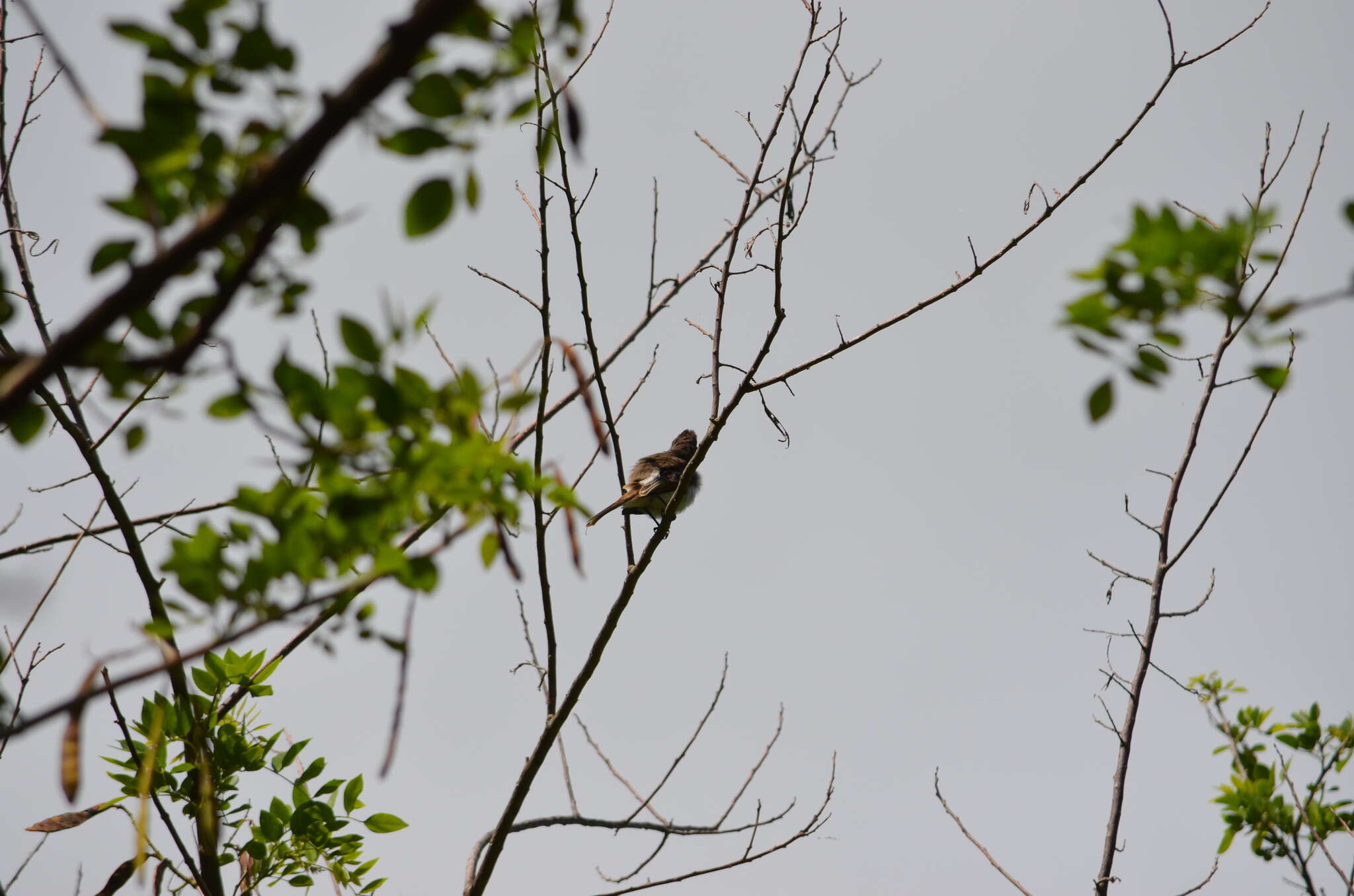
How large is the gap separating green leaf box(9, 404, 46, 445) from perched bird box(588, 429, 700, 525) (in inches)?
284

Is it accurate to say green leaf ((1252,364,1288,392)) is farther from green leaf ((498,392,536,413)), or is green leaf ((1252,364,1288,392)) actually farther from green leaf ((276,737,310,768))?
green leaf ((276,737,310,768))

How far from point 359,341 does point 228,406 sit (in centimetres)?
25

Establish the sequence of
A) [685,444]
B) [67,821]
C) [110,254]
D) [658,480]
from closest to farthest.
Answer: [110,254] → [67,821] → [658,480] → [685,444]

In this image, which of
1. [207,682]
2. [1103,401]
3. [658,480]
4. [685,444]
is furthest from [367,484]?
[685,444]

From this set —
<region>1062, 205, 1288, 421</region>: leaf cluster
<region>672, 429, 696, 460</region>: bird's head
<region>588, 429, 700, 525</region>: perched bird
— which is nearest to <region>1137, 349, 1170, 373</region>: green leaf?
<region>1062, 205, 1288, 421</region>: leaf cluster

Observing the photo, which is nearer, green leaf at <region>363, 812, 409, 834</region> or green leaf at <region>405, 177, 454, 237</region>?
green leaf at <region>405, 177, 454, 237</region>

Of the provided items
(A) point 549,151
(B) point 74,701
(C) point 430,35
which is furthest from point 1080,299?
(B) point 74,701

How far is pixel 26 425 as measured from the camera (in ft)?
6.27

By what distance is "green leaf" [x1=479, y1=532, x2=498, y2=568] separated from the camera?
199cm

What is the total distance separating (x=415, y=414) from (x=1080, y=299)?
3.67 ft

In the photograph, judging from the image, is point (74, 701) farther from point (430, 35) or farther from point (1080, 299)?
point (1080, 299)

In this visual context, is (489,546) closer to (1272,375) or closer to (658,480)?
(1272,375)

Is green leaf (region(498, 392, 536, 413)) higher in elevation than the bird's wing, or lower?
lower

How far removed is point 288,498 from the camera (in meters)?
1.88
